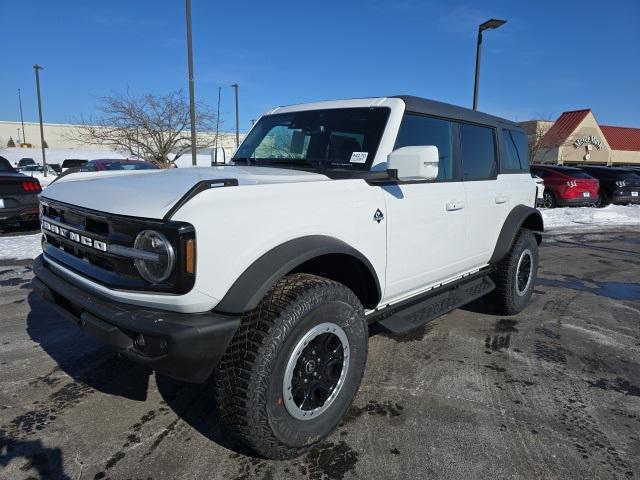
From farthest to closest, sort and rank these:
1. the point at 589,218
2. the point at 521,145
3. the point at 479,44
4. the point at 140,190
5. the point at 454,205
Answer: the point at 589,218 → the point at 479,44 → the point at 521,145 → the point at 454,205 → the point at 140,190

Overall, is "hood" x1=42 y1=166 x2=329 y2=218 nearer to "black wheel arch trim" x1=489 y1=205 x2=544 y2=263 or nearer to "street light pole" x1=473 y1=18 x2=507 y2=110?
"black wheel arch trim" x1=489 y1=205 x2=544 y2=263

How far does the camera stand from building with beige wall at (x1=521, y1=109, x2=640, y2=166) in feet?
127

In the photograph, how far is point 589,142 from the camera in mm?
41031

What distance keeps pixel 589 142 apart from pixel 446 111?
4484 cm

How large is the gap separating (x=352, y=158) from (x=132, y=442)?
218cm

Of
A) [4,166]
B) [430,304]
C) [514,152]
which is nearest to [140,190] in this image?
[430,304]

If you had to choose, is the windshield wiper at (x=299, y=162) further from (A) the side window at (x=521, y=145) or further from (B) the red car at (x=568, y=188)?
(B) the red car at (x=568, y=188)

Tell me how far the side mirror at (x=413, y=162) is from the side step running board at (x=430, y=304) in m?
0.98

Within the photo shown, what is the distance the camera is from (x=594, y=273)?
6.85 m

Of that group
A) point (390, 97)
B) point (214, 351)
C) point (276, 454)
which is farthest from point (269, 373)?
point (390, 97)

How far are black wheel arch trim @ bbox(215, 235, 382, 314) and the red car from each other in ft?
49.6

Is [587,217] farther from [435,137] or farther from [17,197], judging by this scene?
[17,197]

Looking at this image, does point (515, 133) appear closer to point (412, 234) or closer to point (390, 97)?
point (390, 97)

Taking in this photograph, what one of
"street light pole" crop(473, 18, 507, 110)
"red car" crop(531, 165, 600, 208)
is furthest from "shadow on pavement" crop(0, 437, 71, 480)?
"red car" crop(531, 165, 600, 208)
